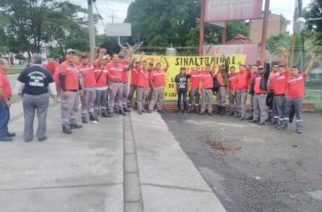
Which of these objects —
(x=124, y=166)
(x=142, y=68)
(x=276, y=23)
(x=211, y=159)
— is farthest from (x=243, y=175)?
(x=276, y=23)

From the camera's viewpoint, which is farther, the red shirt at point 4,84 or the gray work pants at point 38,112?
the red shirt at point 4,84

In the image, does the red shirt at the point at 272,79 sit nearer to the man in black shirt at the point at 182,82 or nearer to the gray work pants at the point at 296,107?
the gray work pants at the point at 296,107

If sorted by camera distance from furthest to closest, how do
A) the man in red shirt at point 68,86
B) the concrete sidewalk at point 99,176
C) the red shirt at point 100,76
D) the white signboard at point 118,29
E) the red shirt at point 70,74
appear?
the white signboard at point 118,29
the red shirt at point 100,76
the red shirt at point 70,74
the man in red shirt at point 68,86
the concrete sidewalk at point 99,176

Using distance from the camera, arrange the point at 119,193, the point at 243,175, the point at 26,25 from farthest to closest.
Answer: the point at 26,25, the point at 243,175, the point at 119,193

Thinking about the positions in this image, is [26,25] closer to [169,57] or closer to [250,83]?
[169,57]

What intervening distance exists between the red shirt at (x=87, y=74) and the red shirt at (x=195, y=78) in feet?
14.3

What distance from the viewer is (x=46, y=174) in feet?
17.7

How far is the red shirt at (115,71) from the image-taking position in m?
10.3

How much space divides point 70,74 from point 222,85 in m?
6.04

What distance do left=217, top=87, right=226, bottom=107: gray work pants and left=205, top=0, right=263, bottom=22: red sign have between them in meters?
3.44

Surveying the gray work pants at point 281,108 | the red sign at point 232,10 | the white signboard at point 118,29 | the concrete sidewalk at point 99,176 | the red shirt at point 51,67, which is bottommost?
the concrete sidewalk at point 99,176

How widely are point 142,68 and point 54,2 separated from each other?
3111cm

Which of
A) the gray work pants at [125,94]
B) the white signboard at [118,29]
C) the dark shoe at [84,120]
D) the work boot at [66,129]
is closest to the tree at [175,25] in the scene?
the white signboard at [118,29]

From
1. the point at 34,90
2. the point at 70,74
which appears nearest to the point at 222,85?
the point at 70,74
